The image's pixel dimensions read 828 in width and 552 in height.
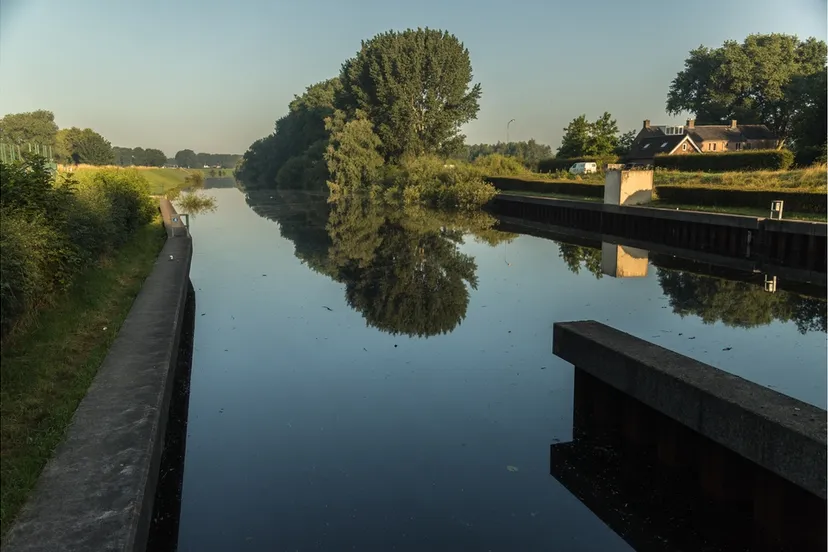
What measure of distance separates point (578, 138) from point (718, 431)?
2187 inches

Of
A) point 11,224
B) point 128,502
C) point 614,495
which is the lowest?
point 614,495

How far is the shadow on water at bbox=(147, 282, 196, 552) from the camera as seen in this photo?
5047 mm

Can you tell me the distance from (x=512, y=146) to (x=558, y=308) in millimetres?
150525

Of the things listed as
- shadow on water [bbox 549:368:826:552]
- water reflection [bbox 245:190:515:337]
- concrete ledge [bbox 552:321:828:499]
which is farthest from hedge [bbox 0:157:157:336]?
concrete ledge [bbox 552:321:828:499]

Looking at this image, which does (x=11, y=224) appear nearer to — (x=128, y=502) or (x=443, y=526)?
(x=128, y=502)

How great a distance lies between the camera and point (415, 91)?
5722 centimetres

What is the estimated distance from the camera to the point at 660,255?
2127cm

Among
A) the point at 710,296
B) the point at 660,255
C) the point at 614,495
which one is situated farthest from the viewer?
the point at 660,255

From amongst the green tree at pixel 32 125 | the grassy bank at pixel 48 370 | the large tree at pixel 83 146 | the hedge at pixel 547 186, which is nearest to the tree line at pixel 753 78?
the hedge at pixel 547 186

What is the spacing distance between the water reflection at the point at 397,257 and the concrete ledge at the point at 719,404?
16.1 ft

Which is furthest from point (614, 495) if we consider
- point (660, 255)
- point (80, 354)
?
point (660, 255)

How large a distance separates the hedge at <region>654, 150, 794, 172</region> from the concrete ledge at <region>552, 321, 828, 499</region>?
117 ft

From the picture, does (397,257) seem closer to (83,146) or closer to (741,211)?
(741,211)

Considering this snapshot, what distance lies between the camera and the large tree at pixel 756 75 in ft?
229
